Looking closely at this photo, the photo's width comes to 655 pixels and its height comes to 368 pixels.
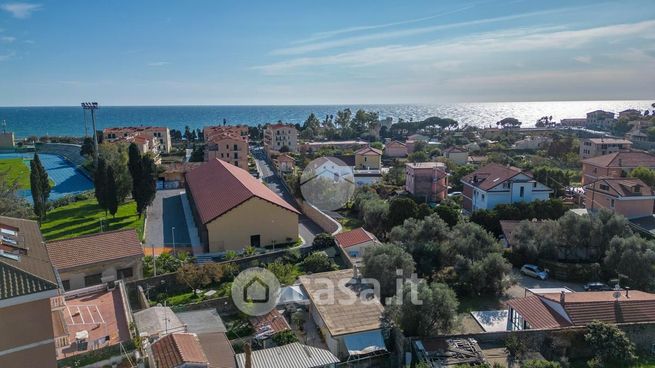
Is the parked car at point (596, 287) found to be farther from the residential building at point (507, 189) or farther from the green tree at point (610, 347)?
the residential building at point (507, 189)

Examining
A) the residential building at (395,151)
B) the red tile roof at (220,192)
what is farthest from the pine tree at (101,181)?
the residential building at (395,151)

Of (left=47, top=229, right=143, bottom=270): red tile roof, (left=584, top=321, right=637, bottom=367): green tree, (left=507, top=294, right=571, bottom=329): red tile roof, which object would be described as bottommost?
(left=584, top=321, right=637, bottom=367): green tree

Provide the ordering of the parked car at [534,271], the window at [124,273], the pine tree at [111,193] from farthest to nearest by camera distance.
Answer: the pine tree at [111,193] < the parked car at [534,271] < the window at [124,273]

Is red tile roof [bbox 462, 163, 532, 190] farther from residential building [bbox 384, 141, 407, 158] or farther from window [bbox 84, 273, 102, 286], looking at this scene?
residential building [bbox 384, 141, 407, 158]

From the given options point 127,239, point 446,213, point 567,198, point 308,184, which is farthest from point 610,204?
point 127,239

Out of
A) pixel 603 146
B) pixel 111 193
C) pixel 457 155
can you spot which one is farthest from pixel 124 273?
pixel 603 146

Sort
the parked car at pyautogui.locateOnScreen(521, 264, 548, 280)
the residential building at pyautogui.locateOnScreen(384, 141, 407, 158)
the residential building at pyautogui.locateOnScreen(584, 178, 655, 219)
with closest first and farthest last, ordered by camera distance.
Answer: the parked car at pyautogui.locateOnScreen(521, 264, 548, 280) → the residential building at pyautogui.locateOnScreen(584, 178, 655, 219) → the residential building at pyautogui.locateOnScreen(384, 141, 407, 158)

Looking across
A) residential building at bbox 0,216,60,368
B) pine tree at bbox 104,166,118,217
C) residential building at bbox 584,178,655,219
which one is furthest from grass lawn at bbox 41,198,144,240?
residential building at bbox 584,178,655,219
